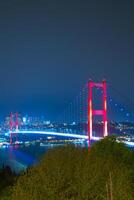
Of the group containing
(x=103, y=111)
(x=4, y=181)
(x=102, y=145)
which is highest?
(x=103, y=111)

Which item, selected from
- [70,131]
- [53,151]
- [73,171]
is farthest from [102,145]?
[70,131]

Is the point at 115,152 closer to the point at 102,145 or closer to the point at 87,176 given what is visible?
the point at 102,145

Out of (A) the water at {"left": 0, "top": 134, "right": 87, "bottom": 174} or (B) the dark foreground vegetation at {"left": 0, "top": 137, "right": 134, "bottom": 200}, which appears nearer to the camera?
(B) the dark foreground vegetation at {"left": 0, "top": 137, "right": 134, "bottom": 200}

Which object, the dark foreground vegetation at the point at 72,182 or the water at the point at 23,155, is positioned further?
the water at the point at 23,155

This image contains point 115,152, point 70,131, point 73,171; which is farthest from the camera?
point 70,131

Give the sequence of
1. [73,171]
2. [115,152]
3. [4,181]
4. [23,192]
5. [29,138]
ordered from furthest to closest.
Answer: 1. [29,138]
2. [4,181]
3. [115,152]
4. [73,171]
5. [23,192]

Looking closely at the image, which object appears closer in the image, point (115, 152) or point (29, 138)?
point (115, 152)

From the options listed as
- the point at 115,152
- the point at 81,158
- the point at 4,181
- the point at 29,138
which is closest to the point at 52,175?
the point at 81,158

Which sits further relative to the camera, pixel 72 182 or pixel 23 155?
pixel 23 155

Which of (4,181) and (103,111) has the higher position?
(103,111)
